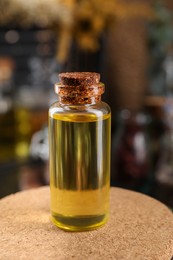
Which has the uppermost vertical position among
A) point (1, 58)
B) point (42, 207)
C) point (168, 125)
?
point (1, 58)

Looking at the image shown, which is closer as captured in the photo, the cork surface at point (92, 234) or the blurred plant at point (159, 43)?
the cork surface at point (92, 234)

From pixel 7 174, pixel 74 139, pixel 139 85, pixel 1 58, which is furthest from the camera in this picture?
pixel 139 85

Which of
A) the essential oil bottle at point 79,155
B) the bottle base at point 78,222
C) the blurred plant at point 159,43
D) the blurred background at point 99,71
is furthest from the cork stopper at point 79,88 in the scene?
the blurred plant at point 159,43

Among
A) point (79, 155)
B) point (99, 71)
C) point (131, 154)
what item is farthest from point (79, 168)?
point (99, 71)

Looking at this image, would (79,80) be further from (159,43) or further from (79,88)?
(159,43)

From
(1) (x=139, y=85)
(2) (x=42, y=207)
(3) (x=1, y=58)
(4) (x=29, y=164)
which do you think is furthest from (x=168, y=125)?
(2) (x=42, y=207)

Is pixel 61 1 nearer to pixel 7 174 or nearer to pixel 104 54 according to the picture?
pixel 104 54

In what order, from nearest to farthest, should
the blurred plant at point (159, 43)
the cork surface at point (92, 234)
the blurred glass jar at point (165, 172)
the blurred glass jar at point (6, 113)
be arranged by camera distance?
the cork surface at point (92, 234) → the blurred glass jar at point (165, 172) → the blurred glass jar at point (6, 113) → the blurred plant at point (159, 43)

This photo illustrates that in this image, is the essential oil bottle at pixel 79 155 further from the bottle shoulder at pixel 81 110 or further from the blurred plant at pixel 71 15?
the blurred plant at pixel 71 15
